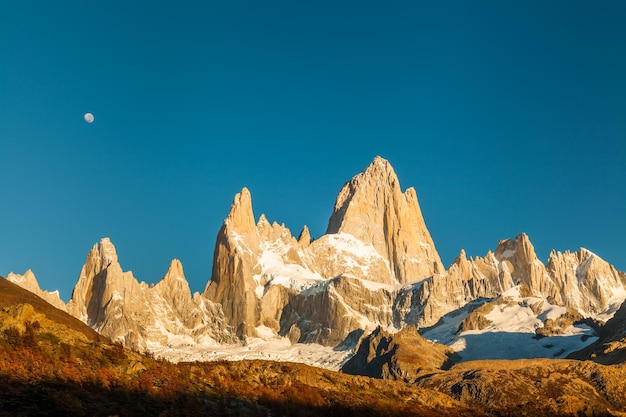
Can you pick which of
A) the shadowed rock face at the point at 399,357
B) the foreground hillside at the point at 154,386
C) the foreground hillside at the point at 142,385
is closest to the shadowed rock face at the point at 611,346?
the shadowed rock face at the point at 399,357

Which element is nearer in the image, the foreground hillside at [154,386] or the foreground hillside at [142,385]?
the foreground hillside at [142,385]

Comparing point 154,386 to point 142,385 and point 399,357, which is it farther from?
point 399,357

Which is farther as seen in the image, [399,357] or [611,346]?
[399,357]

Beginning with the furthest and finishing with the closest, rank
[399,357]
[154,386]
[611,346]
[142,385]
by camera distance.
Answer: [399,357], [611,346], [154,386], [142,385]

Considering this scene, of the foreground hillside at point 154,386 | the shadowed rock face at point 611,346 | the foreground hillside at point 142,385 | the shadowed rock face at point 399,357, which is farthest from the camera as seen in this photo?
the shadowed rock face at point 399,357

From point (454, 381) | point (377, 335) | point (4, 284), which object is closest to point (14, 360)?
point (4, 284)

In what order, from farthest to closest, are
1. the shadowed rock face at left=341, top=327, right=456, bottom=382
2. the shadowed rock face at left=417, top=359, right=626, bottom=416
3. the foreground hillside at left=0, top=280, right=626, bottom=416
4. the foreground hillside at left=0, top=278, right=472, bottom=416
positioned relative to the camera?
the shadowed rock face at left=341, top=327, right=456, bottom=382 → the shadowed rock face at left=417, top=359, right=626, bottom=416 → the foreground hillside at left=0, top=280, right=626, bottom=416 → the foreground hillside at left=0, top=278, right=472, bottom=416

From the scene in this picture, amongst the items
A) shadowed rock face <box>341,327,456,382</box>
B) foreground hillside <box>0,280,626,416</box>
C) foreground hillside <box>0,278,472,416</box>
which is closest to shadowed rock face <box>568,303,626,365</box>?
shadowed rock face <box>341,327,456,382</box>

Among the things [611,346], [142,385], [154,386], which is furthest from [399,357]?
[142,385]

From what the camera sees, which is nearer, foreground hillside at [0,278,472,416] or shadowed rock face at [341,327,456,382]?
foreground hillside at [0,278,472,416]

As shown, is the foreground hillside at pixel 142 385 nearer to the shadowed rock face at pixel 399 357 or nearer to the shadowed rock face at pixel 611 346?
the shadowed rock face at pixel 611 346

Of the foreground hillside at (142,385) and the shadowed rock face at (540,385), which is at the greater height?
the shadowed rock face at (540,385)

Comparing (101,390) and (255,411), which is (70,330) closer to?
(101,390)

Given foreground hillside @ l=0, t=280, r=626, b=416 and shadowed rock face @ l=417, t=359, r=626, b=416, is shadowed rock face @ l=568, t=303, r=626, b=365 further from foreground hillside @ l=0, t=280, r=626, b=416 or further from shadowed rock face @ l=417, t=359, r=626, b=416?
foreground hillside @ l=0, t=280, r=626, b=416
